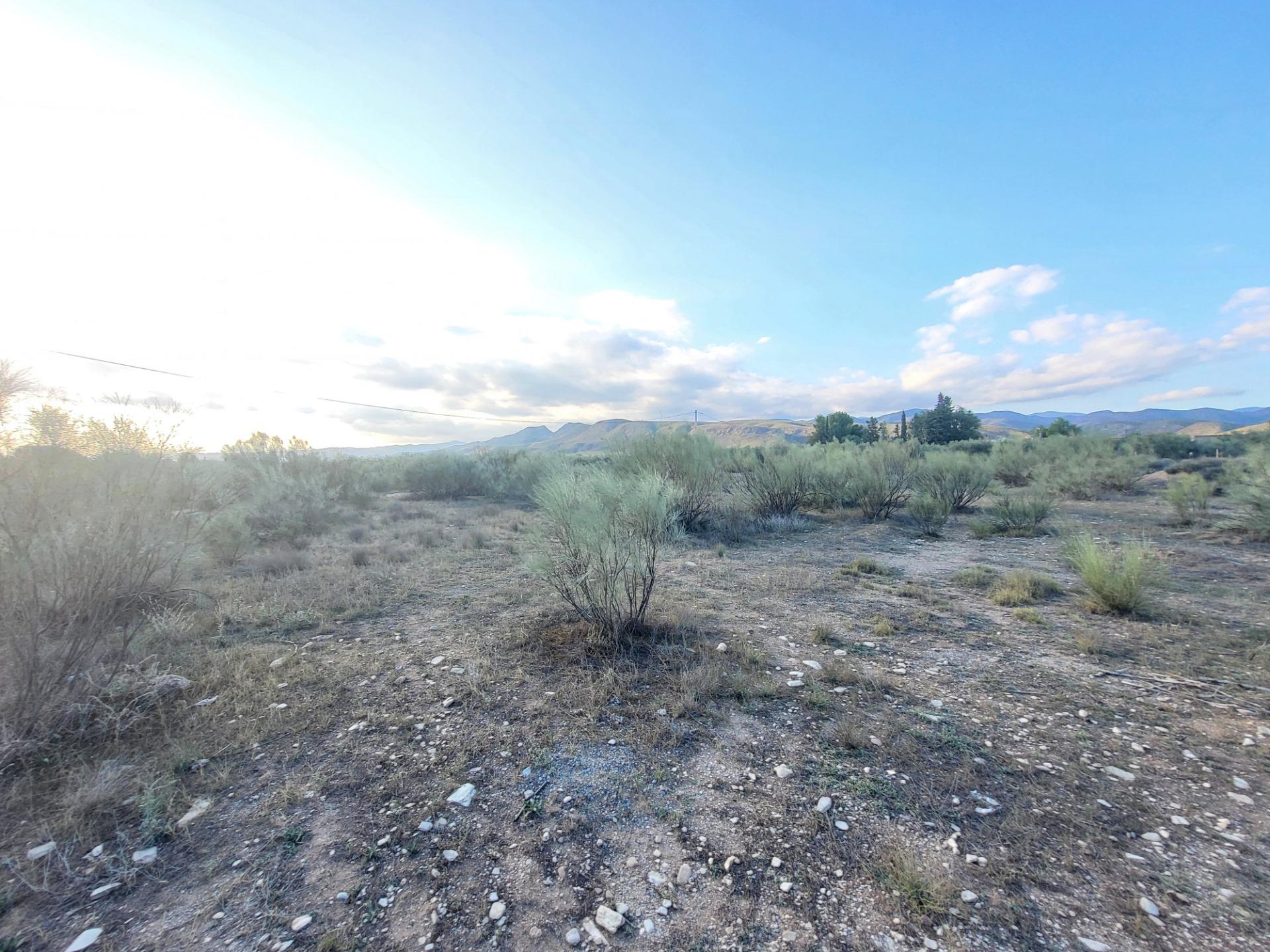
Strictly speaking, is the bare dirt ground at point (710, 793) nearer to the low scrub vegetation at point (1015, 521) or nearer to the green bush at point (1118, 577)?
the green bush at point (1118, 577)

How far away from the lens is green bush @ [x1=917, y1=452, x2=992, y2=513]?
1305cm

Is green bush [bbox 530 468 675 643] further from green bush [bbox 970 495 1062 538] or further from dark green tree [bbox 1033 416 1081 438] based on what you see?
dark green tree [bbox 1033 416 1081 438]

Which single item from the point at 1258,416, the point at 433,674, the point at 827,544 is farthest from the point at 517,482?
the point at 1258,416

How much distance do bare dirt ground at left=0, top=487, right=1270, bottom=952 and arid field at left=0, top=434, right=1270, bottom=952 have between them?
0.02 meters

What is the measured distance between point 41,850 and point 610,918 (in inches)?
110

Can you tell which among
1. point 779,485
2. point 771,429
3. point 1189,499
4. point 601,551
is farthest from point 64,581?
point 771,429

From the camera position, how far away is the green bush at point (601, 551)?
4.72 metres

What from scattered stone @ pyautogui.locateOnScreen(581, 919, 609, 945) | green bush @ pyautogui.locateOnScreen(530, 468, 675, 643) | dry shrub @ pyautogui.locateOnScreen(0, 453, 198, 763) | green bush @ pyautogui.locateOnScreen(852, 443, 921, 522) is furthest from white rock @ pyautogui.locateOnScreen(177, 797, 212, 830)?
green bush @ pyautogui.locateOnScreen(852, 443, 921, 522)

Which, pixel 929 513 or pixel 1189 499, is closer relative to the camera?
pixel 1189 499

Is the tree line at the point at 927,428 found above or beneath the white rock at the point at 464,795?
above

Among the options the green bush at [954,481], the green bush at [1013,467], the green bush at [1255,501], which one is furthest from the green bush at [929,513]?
the green bush at [1013,467]

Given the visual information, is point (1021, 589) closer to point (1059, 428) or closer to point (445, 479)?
point (445, 479)

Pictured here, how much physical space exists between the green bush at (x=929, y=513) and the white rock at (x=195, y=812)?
11531mm

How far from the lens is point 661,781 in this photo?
2.92 meters
